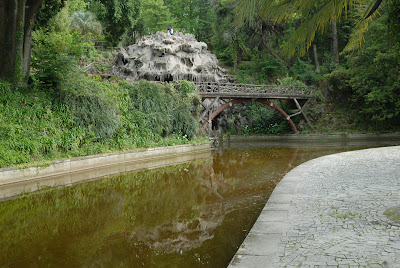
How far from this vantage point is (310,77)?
3481 cm

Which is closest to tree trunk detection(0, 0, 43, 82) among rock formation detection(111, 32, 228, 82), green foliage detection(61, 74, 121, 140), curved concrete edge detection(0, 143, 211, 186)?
green foliage detection(61, 74, 121, 140)

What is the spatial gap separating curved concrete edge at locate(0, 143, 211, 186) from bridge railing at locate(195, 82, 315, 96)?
7.73 m

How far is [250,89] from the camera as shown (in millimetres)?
26938

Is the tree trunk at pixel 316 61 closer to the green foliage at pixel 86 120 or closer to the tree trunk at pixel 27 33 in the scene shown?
the green foliage at pixel 86 120

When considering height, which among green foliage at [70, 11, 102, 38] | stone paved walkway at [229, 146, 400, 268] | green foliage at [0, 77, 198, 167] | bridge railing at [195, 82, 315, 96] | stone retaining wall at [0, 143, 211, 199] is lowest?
stone retaining wall at [0, 143, 211, 199]

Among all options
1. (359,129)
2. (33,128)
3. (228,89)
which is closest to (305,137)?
(359,129)

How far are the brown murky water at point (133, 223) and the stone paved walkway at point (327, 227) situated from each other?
71 centimetres

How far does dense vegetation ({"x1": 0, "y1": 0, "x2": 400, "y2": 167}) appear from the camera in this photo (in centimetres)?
1142

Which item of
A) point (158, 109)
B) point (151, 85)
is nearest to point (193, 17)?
point (151, 85)

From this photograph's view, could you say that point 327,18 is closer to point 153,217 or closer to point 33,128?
point 153,217

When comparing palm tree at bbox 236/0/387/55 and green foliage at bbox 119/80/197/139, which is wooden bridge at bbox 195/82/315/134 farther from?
palm tree at bbox 236/0/387/55

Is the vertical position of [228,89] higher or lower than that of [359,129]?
higher

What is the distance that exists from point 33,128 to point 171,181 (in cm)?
565

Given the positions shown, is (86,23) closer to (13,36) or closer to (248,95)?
(248,95)
